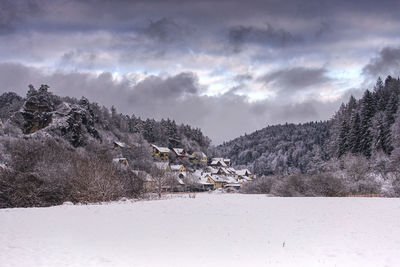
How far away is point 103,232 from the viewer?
57.7 ft

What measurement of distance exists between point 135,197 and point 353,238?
31.5 metres

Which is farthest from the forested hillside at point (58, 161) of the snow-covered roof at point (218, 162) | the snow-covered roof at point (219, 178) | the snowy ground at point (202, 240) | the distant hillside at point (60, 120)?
the snow-covered roof at point (218, 162)

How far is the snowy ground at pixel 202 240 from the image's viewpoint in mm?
12227

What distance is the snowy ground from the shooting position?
40.1ft

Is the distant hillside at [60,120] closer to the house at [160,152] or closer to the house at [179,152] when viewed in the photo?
the house at [160,152]

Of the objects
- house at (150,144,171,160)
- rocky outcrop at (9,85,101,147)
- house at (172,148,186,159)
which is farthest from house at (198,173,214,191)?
rocky outcrop at (9,85,101,147)

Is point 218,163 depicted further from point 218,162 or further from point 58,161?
point 58,161

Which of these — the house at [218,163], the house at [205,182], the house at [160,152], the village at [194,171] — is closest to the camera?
the village at [194,171]

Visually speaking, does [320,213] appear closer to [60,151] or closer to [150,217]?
[150,217]

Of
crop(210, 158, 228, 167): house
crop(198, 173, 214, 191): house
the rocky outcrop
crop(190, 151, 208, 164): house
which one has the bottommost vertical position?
crop(198, 173, 214, 191): house

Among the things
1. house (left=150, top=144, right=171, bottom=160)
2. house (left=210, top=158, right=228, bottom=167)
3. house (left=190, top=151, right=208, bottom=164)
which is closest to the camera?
house (left=150, top=144, right=171, bottom=160)

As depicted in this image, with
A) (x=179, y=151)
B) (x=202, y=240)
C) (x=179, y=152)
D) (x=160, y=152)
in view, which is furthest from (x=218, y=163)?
(x=202, y=240)

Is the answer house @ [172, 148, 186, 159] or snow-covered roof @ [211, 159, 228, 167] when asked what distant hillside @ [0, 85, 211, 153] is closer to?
house @ [172, 148, 186, 159]

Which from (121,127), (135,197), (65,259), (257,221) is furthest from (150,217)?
(121,127)
